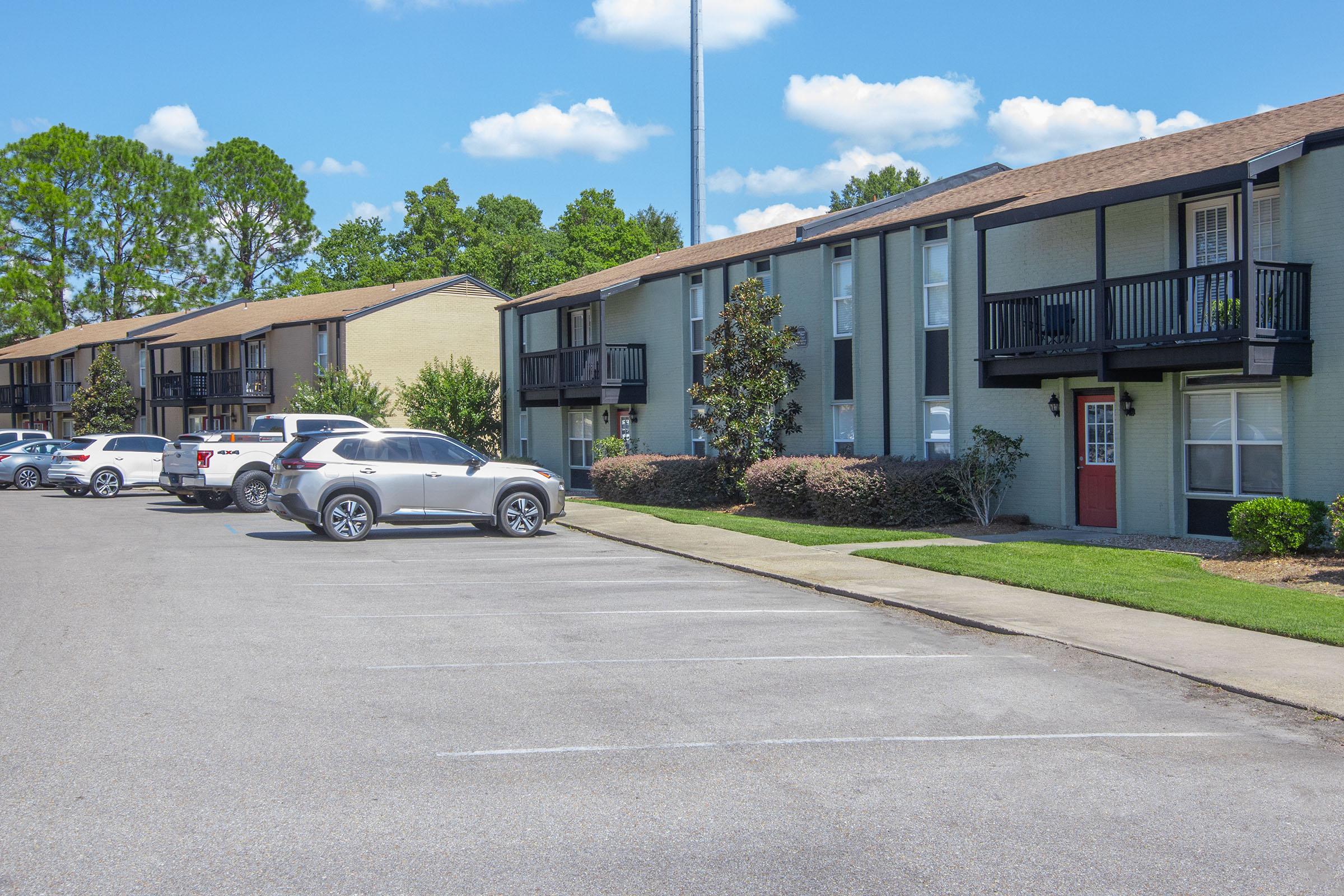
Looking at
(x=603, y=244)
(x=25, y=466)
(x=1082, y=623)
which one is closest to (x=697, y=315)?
(x=1082, y=623)

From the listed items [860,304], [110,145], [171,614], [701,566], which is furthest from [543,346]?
[110,145]

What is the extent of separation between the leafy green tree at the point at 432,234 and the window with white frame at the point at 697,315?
1593 inches

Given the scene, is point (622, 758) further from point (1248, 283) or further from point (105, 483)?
point (105, 483)

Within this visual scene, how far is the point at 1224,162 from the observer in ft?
52.1

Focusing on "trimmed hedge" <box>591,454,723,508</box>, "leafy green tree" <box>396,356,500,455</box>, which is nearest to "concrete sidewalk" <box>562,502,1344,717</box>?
"trimmed hedge" <box>591,454,723,508</box>

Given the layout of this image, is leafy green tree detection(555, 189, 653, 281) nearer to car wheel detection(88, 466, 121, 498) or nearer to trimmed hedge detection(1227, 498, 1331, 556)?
car wheel detection(88, 466, 121, 498)

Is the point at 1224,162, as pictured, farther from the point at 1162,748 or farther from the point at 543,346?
the point at 543,346

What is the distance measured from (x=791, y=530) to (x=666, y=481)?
6.65 m

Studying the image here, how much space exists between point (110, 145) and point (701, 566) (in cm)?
6757

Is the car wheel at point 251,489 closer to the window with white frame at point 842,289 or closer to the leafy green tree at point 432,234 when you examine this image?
the window with white frame at point 842,289

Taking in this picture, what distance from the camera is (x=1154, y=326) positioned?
16.8 m

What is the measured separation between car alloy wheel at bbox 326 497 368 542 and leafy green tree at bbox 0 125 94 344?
60311mm

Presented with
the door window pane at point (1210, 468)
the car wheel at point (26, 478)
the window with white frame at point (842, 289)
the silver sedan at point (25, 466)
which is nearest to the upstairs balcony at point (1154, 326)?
the door window pane at point (1210, 468)

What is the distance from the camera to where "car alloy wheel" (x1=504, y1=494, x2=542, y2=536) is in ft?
62.2
